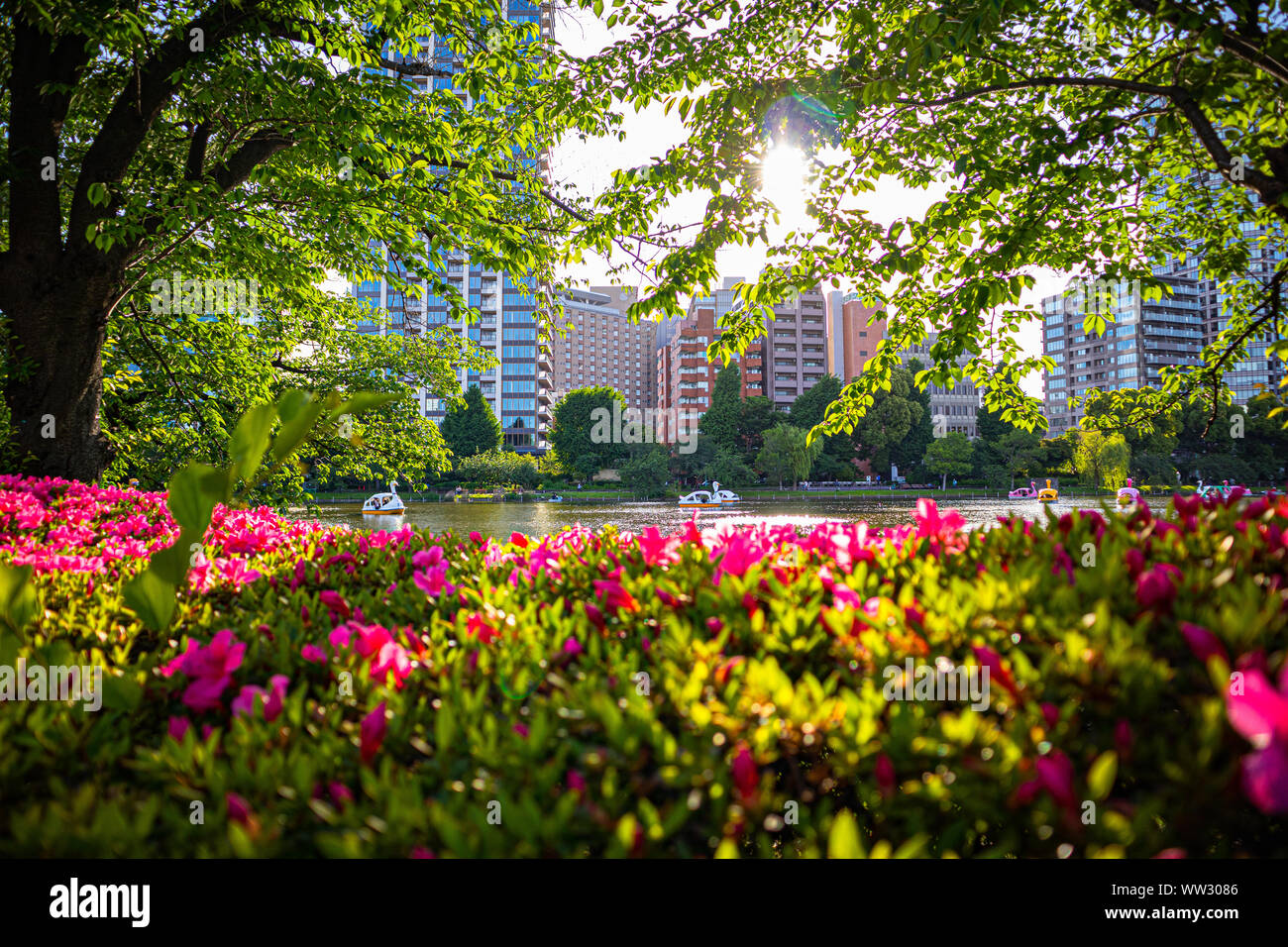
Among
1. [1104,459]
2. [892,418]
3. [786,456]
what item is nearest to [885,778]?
[786,456]

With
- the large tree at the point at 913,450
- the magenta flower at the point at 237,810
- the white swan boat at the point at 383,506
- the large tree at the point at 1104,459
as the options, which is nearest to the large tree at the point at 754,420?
the large tree at the point at 913,450

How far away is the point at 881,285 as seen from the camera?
20.3 ft

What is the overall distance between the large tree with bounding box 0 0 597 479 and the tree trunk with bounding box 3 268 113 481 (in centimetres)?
2

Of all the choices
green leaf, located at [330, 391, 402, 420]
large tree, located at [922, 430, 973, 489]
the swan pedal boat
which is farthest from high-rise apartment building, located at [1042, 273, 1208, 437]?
green leaf, located at [330, 391, 402, 420]

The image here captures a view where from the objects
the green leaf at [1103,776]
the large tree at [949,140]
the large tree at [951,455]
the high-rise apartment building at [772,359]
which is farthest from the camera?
the high-rise apartment building at [772,359]

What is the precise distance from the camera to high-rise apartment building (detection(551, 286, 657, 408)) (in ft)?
440

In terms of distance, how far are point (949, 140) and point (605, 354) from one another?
139 meters

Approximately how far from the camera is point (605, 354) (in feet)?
464

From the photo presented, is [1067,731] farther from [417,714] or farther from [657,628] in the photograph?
[417,714]

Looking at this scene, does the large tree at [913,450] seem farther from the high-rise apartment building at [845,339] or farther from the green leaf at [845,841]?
the green leaf at [845,841]

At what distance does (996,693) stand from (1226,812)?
0.36m

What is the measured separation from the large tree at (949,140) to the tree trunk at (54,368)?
19.2 feet

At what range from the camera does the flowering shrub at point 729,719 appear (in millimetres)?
1018

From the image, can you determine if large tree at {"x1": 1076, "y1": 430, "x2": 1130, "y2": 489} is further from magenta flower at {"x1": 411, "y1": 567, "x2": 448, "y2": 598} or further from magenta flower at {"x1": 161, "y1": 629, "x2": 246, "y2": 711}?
magenta flower at {"x1": 161, "y1": 629, "x2": 246, "y2": 711}
